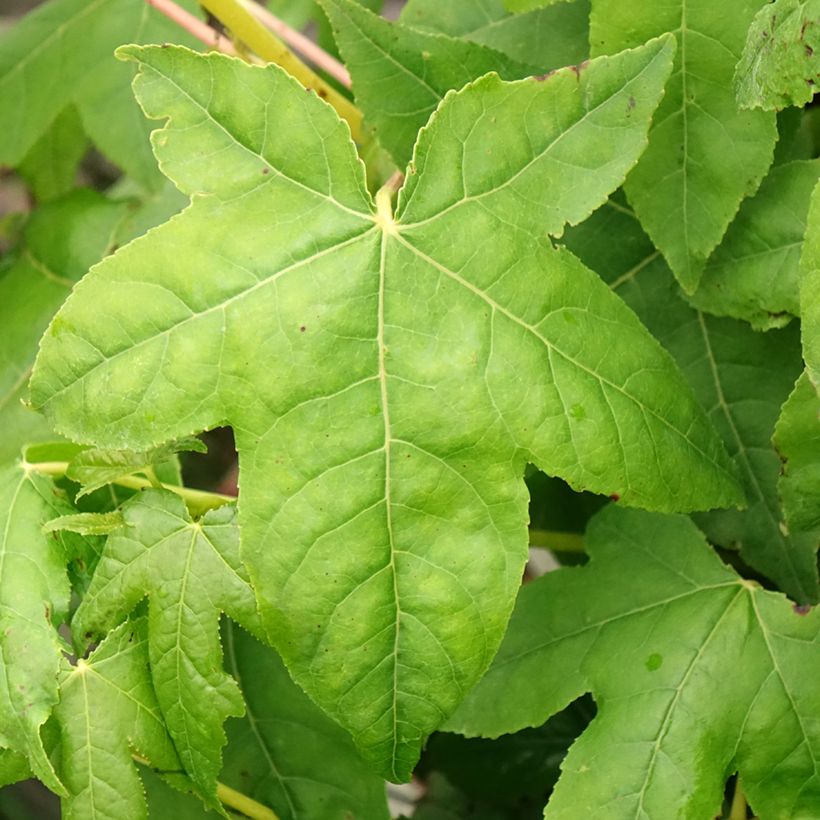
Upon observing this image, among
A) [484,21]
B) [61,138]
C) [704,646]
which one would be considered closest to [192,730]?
[704,646]

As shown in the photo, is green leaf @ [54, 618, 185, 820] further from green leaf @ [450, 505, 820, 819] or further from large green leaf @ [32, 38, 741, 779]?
green leaf @ [450, 505, 820, 819]

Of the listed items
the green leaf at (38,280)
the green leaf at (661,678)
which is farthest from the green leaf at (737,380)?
the green leaf at (38,280)

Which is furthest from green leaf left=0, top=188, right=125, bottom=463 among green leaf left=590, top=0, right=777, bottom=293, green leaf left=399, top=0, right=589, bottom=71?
green leaf left=590, top=0, right=777, bottom=293

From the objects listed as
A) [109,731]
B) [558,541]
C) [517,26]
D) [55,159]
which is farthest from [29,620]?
[55,159]

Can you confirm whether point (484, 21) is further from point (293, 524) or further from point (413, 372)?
point (293, 524)

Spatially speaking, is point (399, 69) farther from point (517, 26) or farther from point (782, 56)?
point (782, 56)
